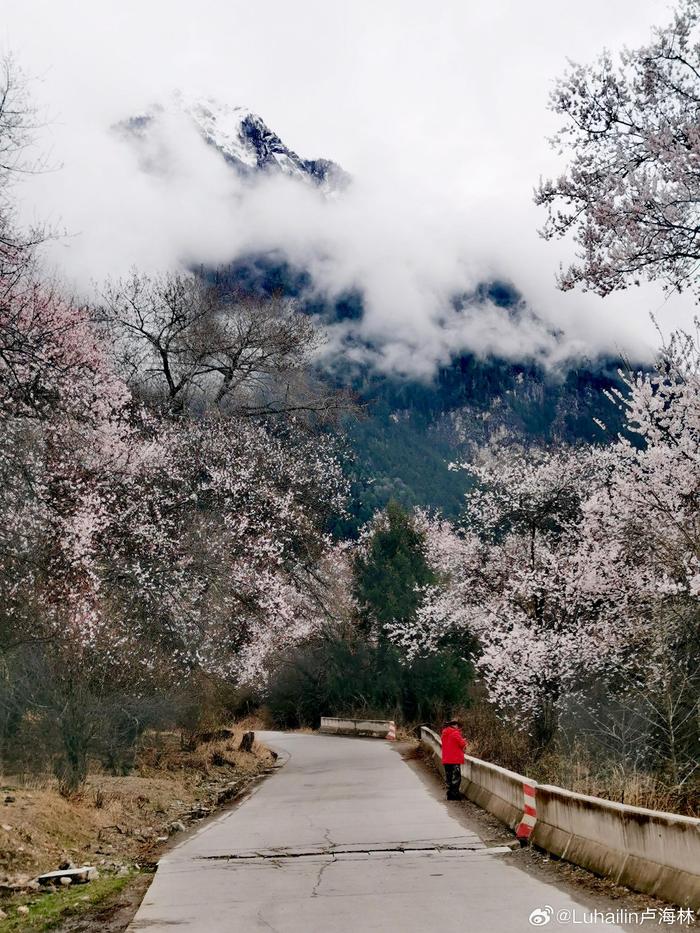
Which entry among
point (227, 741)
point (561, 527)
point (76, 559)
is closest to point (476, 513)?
point (561, 527)

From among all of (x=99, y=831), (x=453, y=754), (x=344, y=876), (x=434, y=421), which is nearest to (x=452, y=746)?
(x=453, y=754)

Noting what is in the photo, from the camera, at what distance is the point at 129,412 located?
2478cm

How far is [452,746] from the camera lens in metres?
16.3

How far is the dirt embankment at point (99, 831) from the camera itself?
8.15 meters

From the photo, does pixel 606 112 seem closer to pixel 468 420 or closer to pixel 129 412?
pixel 129 412

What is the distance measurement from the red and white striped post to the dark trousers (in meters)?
5.16

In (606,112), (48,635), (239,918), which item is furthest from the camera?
(48,635)

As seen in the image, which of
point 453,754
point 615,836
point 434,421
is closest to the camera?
point 615,836

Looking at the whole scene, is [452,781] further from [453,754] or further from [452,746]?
[452,746]

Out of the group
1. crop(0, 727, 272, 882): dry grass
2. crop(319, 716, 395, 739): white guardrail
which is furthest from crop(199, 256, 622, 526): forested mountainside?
crop(0, 727, 272, 882): dry grass

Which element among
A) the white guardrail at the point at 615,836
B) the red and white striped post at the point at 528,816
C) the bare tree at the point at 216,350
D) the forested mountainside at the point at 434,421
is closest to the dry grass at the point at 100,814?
the red and white striped post at the point at 528,816

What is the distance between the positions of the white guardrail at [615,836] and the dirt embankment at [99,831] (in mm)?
4520

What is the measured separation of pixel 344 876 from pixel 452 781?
7.87 metres

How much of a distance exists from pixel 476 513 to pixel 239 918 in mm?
23235
